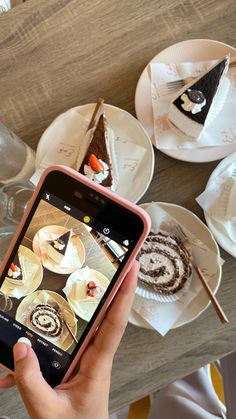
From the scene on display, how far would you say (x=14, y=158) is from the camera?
915 mm

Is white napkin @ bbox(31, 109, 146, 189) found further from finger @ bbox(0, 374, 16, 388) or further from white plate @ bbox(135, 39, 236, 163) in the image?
finger @ bbox(0, 374, 16, 388)

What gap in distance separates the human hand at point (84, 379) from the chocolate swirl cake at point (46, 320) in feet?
0.20

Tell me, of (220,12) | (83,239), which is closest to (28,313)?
(83,239)

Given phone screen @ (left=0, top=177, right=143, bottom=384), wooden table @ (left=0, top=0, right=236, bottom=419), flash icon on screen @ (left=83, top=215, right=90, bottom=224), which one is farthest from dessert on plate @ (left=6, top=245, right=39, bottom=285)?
wooden table @ (left=0, top=0, right=236, bottom=419)

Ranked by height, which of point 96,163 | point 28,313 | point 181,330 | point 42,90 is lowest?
point 181,330

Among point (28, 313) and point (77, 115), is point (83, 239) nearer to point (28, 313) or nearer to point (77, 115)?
point (28, 313)

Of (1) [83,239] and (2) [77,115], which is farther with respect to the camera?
(2) [77,115]

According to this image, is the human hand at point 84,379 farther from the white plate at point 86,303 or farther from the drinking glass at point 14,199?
the drinking glass at point 14,199

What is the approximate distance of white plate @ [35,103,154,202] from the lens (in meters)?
0.90

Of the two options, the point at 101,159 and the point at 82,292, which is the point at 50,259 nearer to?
the point at 82,292

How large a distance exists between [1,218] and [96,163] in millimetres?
196

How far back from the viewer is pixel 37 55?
0.96 metres

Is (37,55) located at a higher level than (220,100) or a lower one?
higher

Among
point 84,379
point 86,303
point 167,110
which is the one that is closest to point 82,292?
point 86,303
